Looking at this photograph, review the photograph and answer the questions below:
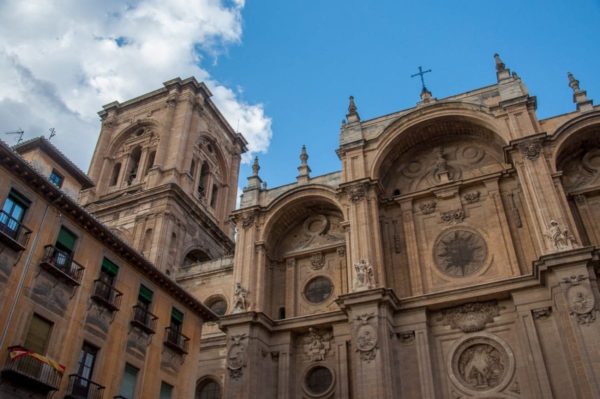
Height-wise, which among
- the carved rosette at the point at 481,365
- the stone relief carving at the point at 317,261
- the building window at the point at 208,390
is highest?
the stone relief carving at the point at 317,261

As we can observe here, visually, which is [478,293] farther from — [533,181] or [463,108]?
[463,108]

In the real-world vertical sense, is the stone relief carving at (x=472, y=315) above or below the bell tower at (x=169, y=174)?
below

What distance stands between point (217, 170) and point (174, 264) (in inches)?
612

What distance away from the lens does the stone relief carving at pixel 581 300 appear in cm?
2017

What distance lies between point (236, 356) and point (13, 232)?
11.8m

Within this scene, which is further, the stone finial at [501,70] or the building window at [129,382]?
the stone finial at [501,70]

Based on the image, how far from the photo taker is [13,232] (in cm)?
1728

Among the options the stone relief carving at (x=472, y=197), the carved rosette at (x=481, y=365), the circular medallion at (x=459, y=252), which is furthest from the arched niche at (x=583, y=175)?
the carved rosette at (x=481, y=365)

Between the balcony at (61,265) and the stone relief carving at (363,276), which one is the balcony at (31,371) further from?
the stone relief carving at (363,276)

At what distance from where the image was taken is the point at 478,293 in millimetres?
23688

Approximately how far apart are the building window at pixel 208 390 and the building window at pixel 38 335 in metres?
12.7

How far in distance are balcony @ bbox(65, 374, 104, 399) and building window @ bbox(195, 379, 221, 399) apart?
10.6m

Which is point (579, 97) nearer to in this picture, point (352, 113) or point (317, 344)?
point (352, 113)

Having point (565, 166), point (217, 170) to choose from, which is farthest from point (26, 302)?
point (217, 170)
